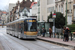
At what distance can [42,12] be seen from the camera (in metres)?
57.6

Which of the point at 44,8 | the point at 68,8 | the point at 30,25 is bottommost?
the point at 30,25

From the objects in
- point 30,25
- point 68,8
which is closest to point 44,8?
point 68,8

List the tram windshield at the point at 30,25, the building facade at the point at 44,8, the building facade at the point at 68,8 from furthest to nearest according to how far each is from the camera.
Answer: the building facade at the point at 44,8 < the building facade at the point at 68,8 < the tram windshield at the point at 30,25

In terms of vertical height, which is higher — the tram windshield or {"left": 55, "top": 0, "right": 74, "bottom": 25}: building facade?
{"left": 55, "top": 0, "right": 74, "bottom": 25}: building facade

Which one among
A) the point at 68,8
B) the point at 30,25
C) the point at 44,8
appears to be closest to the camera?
the point at 30,25

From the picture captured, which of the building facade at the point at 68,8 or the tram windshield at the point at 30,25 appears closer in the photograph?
the tram windshield at the point at 30,25

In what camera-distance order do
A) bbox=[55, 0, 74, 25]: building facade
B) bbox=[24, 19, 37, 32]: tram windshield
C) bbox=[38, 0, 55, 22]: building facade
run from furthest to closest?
bbox=[38, 0, 55, 22]: building facade → bbox=[55, 0, 74, 25]: building facade → bbox=[24, 19, 37, 32]: tram windshield

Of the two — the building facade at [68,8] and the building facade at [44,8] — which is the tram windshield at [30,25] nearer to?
the building facade at [68,8]

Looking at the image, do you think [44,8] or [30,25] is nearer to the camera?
[30,25]

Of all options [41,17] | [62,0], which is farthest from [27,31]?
[41,17]

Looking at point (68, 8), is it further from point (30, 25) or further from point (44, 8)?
→ point (30, 25)

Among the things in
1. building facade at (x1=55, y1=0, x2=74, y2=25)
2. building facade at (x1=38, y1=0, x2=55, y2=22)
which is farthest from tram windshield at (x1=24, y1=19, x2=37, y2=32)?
building facade at (x1=38, y1=0, x2=55, y2=22)

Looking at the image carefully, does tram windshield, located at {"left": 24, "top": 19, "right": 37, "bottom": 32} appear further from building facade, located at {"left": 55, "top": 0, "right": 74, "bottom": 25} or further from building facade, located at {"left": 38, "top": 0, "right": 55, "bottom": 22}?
building facade, located at {"left": 38, "top": 0, "right": 55, "bottom": 22}

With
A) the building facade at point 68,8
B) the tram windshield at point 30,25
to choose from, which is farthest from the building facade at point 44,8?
the tram windshield at point 30,25
